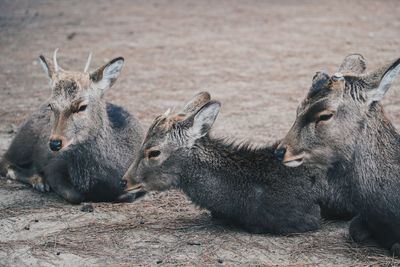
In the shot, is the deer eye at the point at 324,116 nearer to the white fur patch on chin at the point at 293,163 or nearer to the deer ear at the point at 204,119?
the white fur patch on chin at the point at 293,163

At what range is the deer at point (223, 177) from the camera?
21.6 feet

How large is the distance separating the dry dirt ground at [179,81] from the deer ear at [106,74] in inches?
53.5

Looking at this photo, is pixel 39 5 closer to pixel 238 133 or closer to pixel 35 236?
pixel 238 133

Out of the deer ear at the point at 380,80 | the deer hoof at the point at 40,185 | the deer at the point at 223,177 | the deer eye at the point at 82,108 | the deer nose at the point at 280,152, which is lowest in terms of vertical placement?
the deer hoof at the point at 40,185

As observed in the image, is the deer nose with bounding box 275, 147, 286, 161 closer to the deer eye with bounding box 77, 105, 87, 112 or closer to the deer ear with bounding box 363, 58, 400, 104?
the deer ear with bounding box 363, 58, 400, 104

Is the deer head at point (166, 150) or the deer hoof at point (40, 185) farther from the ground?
the deer head at point (166, 150)

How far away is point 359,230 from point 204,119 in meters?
1.77

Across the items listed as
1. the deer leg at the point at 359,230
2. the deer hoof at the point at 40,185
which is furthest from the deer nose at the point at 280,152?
the deer hoof at the point at 40,185

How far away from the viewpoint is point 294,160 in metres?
6.15

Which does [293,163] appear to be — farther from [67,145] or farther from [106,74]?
[106,74]

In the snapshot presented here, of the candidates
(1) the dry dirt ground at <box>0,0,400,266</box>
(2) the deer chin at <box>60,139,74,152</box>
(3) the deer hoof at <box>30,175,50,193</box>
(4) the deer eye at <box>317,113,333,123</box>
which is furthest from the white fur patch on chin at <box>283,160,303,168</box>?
(3) the deer hoof at <box>30,175,50,193</box>

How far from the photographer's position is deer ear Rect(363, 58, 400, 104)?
5.95 metres

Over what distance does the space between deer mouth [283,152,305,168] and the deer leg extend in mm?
785

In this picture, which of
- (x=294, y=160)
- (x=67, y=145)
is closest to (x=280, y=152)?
(x=294, y=160)
